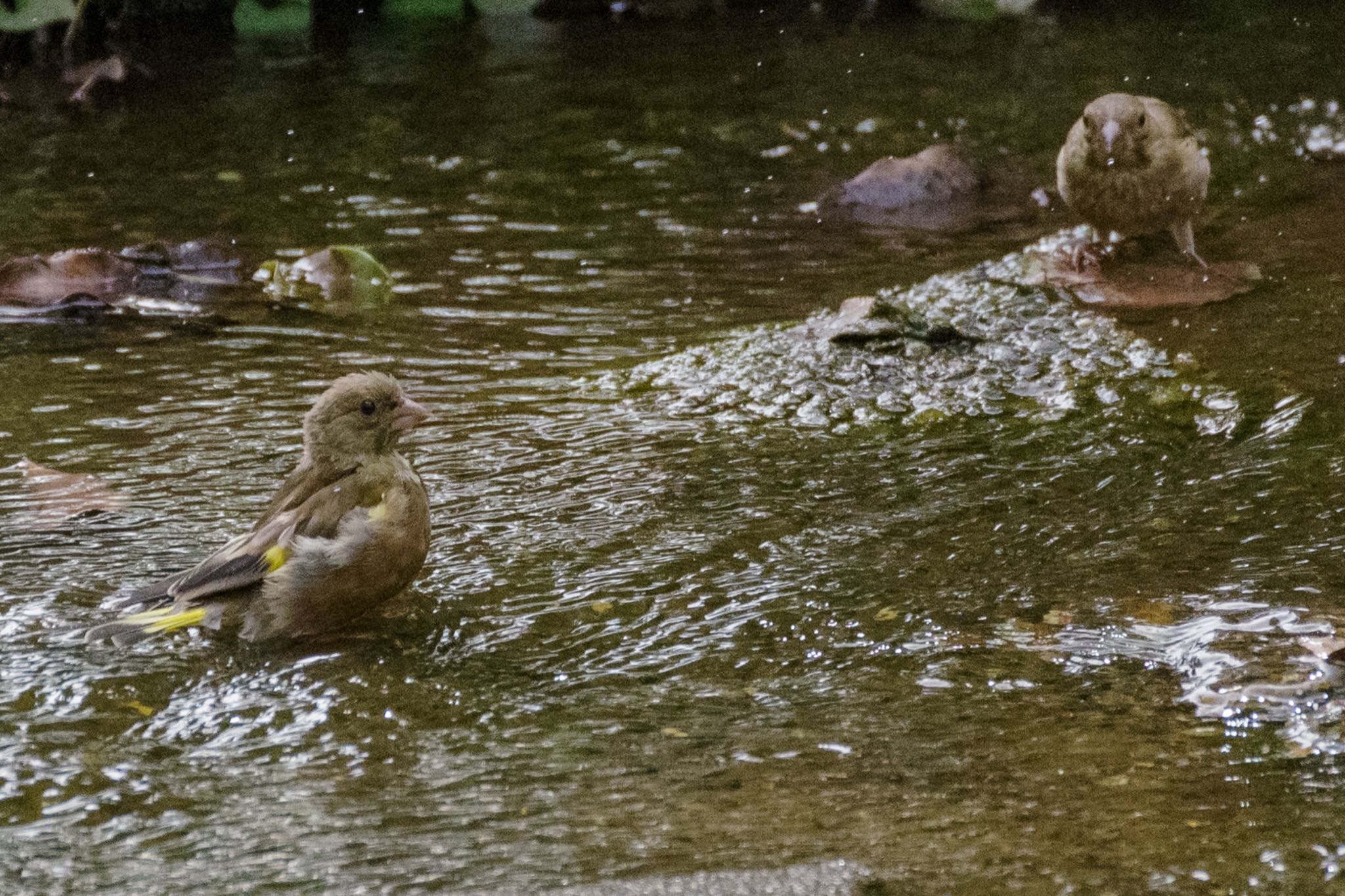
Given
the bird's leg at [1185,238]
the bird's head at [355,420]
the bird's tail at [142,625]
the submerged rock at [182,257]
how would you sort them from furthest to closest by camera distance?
the submerged rock at [182,257] → the bird's leg at [1185,238] → the bird's head at [355,420] → the bird's tail at [142,625]

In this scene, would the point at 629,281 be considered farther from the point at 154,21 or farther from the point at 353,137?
the point at 154,21

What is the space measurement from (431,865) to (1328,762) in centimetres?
158

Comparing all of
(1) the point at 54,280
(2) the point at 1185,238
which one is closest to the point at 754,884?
(2) the point at 1185,238

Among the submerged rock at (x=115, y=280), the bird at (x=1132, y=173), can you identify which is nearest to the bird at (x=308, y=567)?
the submerged rock at (x=115, y=280)

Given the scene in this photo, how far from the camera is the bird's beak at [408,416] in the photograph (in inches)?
156

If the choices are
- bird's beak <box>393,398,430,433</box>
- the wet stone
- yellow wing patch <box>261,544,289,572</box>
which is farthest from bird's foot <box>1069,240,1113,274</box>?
the wet stone

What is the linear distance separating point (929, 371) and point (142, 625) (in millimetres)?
2652

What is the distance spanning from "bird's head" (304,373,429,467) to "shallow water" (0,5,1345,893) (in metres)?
0.36

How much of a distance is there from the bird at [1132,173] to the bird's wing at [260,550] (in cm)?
363

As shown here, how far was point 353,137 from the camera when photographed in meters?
8.58

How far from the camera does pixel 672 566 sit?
154 inches

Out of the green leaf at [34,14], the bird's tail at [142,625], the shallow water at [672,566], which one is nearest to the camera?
the shallow water at [672,566]

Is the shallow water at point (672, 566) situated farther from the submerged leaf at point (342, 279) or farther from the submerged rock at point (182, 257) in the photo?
the submerged rock at point (182, 257)

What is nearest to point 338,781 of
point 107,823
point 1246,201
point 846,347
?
point 107,823
